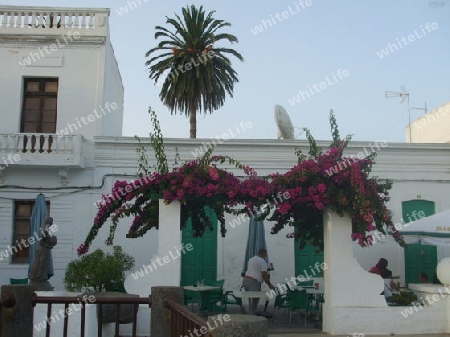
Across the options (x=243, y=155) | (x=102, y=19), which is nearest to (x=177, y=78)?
(x=102, y=19)

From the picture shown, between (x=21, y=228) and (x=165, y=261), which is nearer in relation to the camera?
(x=165, y=261)

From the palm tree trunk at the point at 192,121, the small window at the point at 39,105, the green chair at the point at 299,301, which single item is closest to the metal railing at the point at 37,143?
the small window at the point at 39,105

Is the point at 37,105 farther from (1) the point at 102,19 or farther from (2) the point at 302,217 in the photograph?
(2) the point at 302,217

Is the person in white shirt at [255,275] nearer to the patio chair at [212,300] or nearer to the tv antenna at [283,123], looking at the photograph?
the patio chair at [212,300]

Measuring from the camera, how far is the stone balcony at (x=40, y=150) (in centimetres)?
1412

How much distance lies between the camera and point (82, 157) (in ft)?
47.2

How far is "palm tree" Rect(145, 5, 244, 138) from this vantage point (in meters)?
21.7

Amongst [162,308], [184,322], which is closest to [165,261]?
[162,308]

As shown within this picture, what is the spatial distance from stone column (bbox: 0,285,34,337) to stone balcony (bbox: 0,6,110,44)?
11180mm

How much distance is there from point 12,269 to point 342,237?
8794mm

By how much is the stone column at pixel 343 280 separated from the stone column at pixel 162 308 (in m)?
4.56

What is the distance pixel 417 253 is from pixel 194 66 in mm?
11329

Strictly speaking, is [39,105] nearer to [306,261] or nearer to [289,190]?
[306,261]

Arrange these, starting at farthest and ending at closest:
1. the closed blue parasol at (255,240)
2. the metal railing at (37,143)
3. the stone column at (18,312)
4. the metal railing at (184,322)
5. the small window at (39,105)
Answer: the small window at (39,105) → the metal railing at (37,143) → the closed blue parasol at (255,240) → the stone column at (18,312) → the metal railing at (184,322)
